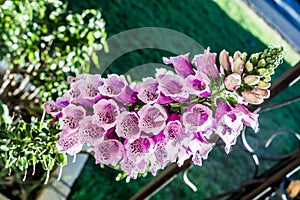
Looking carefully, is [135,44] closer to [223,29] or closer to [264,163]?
[264,163]

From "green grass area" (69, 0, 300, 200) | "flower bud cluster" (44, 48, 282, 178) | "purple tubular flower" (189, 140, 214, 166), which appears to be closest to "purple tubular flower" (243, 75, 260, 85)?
"flower bud cluster" (44, 48, 282, 178)

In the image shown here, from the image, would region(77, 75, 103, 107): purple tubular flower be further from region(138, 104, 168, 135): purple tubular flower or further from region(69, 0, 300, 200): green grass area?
region(69, 0, 300, 200): green grass area

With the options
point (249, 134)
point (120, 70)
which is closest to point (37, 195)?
point (120, 70)

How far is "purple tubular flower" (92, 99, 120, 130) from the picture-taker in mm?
798

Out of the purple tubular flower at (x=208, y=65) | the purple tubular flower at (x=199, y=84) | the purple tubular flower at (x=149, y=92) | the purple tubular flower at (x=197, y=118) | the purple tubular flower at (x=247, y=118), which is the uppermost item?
the purple tubular flower at (x=208, y=65)

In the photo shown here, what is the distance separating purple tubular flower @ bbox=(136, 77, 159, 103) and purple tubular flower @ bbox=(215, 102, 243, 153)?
86mm

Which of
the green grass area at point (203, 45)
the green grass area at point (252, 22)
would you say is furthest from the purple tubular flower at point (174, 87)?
the green grass area at point (252, 22)

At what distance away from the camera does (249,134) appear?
3.27 m

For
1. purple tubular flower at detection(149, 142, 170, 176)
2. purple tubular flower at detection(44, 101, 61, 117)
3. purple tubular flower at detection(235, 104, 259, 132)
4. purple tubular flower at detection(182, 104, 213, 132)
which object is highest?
purple tubular flower at detection(235, 104, 259, 132)

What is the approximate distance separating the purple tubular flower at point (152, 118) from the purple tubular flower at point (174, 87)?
22mm

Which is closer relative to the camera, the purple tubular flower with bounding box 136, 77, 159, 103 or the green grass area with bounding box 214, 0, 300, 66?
the purple tubular flower with bounding box 136, 77, 159, 103

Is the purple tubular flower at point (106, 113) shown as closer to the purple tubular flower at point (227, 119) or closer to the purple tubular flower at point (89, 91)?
the purple tubular flower at point (89, 91)

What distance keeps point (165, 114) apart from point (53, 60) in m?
1.07

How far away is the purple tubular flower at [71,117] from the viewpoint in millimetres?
820
